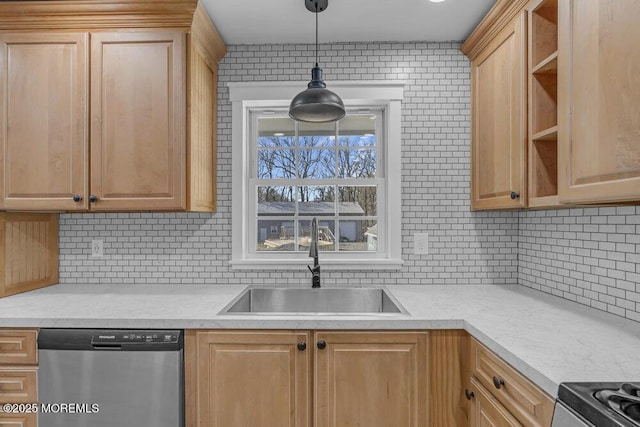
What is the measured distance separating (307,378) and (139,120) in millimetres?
1468

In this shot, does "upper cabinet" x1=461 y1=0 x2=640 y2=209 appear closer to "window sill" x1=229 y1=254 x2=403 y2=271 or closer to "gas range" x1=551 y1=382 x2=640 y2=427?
"gas range" x1=551 y1=382 x2=640 y2=427

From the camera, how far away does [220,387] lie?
1.58m

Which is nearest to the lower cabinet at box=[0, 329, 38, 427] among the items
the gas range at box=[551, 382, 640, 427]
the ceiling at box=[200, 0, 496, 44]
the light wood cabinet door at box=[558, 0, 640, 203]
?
the ceiling at box=[200, 0, 496, 44]

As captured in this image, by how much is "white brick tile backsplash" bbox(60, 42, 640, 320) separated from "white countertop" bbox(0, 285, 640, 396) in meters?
0.12

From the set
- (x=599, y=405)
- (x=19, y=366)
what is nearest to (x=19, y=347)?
(x=19, y=366)

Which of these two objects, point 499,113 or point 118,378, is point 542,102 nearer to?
point 499,113

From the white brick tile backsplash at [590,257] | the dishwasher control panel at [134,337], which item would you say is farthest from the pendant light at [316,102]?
the white brick tile backsplash at [590,257]

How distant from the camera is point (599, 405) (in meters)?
0.83

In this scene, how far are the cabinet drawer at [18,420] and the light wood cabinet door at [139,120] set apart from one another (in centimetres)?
96

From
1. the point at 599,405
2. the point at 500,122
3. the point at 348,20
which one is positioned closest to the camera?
the point at 599,405

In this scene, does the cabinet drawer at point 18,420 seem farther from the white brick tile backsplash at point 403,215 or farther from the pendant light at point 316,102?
the pendant light at point 316,102

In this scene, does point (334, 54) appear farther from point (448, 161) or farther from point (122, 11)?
point (122, 11)

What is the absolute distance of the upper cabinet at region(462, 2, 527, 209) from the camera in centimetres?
166

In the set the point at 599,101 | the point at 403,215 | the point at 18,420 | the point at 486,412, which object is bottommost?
the point at 18,420
